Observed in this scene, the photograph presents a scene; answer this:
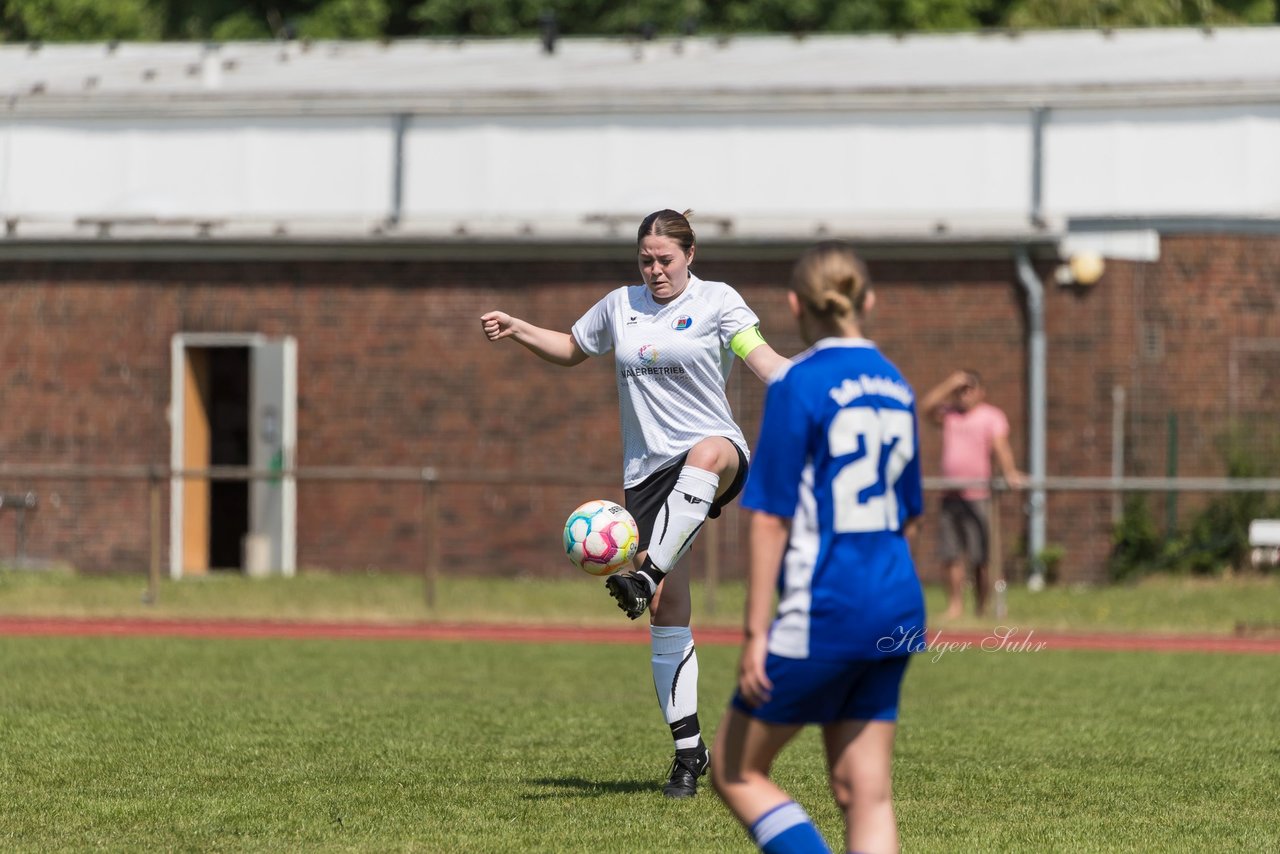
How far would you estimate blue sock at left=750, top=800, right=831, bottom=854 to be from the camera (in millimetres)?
5551

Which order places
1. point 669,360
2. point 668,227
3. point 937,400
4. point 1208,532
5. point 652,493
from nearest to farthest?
point 668,227 → point 669,360 → point 652,493 → point 937,400 → point 1208,532

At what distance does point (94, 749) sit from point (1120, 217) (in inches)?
590

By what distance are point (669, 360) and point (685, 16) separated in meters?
29.9

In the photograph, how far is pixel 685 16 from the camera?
122ft

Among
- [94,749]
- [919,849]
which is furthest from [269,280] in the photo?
[919,849]

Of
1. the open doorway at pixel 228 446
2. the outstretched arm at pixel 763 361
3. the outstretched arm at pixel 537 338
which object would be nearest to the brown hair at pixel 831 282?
the outstretched arm at pixel 763 361

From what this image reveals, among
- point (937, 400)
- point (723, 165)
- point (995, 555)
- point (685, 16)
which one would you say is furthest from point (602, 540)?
point (685, 16)

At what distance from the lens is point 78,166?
79.1 feet

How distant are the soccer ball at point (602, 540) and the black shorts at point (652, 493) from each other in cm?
9

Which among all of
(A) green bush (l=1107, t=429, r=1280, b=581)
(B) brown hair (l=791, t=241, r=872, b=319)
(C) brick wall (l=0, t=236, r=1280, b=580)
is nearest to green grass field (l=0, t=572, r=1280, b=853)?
(B) brown hair (l=791, t=241, r=872, b=319)

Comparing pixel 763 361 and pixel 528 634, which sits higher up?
pixel 763 361

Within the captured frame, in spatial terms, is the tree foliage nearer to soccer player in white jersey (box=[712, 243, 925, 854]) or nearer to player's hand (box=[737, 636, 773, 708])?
soccer player in white jersey (box=[712, 243, 925, 854])

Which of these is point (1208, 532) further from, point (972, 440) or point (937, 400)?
point (937, 400)

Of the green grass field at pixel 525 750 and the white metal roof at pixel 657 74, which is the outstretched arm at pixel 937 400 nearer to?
the green grass field at pixel 525 750
